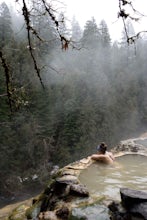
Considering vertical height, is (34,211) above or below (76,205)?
below

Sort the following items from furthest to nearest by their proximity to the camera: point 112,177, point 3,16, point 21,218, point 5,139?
point 3,16 → point 5,139 → point 112,177 → point 21,218

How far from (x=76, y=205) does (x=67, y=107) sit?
28096 mm

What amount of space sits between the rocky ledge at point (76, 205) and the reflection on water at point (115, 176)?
47cm

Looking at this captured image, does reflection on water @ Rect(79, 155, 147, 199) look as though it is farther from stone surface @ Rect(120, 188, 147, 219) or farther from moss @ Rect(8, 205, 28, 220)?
moss @ Rect(8, 205, 28, 220)

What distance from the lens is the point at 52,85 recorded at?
36.5 metres

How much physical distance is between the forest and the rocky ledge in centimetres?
1142

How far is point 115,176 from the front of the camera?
31.5ft

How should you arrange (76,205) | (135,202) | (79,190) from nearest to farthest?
1. (135,202)
2. (76,205)
3. (79,190)

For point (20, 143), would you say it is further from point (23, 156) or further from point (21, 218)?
point (21, 218)

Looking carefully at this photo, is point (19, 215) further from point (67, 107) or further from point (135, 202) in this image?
point (67, 107)

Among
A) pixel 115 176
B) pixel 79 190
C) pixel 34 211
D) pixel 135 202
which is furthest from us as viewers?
pixel 115 176

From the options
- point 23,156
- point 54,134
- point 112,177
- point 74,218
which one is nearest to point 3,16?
point 54,134

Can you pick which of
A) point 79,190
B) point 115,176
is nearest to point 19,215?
point 79,190

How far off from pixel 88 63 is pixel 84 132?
14.7 meters
